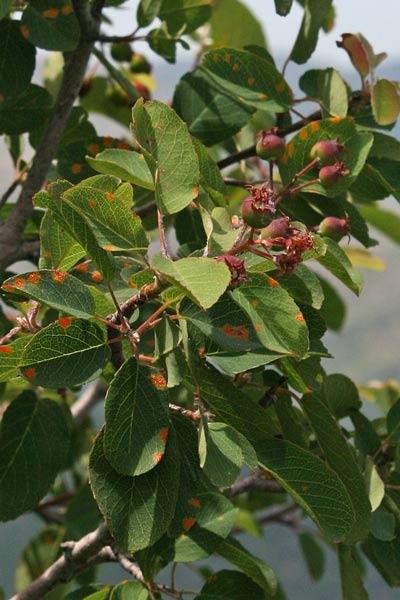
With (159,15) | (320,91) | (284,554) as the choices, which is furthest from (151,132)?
(284,554)

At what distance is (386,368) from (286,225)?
14.5 ft

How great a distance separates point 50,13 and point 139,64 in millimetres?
558

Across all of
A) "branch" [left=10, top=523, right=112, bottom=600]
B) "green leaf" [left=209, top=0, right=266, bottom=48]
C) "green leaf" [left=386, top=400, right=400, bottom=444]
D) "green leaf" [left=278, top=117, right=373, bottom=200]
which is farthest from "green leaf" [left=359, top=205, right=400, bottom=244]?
"branch" [left=10, top=523, right=112, bottom=600]

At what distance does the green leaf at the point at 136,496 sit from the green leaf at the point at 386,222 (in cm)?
96

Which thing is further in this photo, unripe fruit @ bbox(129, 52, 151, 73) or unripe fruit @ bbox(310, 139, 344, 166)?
unripe fruit @ bbox(129, 52, 151, 73)

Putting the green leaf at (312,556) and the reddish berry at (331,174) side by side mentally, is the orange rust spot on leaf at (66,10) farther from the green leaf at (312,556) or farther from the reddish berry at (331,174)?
the green leaf at (312,556)

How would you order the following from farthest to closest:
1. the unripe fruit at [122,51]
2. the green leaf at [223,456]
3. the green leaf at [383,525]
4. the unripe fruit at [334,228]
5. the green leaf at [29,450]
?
the unripe fruit at [122,51]
the green leaf at [29,450]
the green leaf at [383,525]
the unripe fruit at [334,228]
the green leaf at [223,456]

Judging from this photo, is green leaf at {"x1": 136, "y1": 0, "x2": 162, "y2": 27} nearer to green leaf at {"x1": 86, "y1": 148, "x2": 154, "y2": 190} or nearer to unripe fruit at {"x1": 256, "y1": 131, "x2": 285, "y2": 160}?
unripe fruit at {"x1": 256, "y1": 131, "x2": 285, "y2": 160}

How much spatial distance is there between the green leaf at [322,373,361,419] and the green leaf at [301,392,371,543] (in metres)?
0.12

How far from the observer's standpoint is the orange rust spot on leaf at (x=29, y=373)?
0.71 m

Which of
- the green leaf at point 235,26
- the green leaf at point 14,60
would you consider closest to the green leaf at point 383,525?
the green leaf at point 14,60

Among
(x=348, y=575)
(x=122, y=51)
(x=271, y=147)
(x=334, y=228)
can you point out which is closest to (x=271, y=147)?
(x=271, y=147)

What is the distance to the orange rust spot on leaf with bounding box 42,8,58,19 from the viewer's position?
40.3 inches

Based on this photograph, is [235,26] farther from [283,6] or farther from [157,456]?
[157,456]
